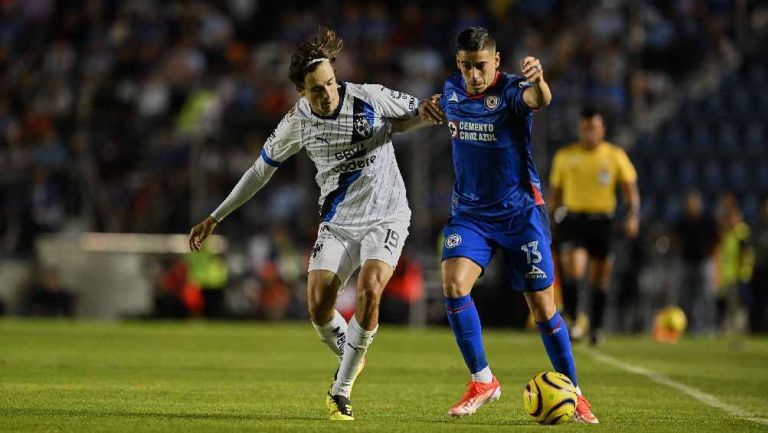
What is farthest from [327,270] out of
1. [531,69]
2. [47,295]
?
[47,295]

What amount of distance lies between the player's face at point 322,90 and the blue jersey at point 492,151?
2.14 feet

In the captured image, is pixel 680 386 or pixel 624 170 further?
pixel 624 170

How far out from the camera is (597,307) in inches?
594

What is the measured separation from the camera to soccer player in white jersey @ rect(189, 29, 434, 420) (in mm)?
7914

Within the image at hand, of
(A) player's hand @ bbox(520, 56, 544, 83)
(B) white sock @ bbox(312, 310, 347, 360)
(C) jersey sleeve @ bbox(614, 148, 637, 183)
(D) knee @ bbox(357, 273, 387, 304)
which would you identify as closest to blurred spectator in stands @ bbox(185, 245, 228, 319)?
(C) jersey sleeve @ bbox(614, 148, 637, 183)

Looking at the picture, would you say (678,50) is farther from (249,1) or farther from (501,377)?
(501,377)

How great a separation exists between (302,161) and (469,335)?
1460 centimetres

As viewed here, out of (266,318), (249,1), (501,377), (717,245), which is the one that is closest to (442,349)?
(501,377)

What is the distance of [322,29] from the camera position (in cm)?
812

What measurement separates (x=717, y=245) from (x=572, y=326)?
268 inches

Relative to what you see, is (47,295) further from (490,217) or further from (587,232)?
(490,217)

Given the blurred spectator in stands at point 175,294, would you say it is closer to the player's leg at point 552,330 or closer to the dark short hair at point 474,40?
the player's leg at point 552,330

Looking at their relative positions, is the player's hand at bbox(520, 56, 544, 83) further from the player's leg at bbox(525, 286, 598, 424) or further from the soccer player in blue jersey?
the player's leg at bbox(525, 286, 598, 424)

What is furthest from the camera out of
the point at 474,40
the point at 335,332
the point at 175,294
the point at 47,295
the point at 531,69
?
the point at 175,294
